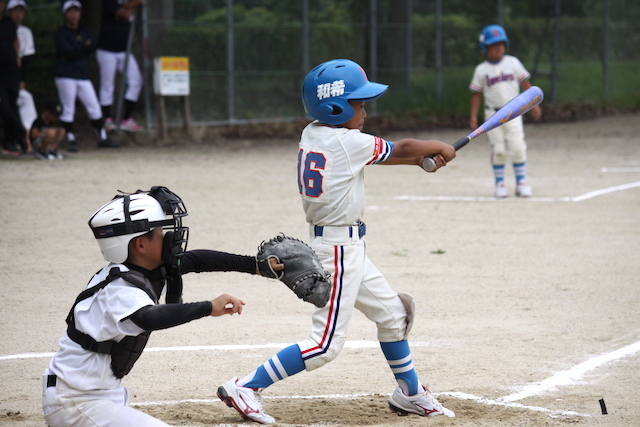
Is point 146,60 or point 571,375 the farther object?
point 146,60

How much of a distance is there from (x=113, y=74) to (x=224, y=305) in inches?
522

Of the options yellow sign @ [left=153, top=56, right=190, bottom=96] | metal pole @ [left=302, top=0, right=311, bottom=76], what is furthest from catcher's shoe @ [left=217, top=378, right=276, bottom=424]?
metal pole @ [left=302, top=0, right=311, bottom=76]

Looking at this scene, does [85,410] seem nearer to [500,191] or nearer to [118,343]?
[118,343]

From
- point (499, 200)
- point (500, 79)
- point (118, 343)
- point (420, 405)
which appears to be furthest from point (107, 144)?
point (118, 343)

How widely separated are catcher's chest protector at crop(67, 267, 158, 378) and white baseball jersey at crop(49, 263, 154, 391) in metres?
0.02

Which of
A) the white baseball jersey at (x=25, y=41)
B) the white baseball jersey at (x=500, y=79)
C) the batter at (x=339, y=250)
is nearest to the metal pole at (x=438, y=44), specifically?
the white baseball jersey at (x=500, y=79)

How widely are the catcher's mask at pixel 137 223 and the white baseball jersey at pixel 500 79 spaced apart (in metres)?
8.49

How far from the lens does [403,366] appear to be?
14.5 feet

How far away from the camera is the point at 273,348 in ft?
17.9

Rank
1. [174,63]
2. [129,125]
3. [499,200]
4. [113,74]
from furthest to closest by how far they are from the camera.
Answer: [129,125]
[174,63]
[113,74]
[499,200]

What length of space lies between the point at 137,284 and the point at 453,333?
2967 mm

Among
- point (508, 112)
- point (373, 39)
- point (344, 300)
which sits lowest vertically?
point (344, 300)

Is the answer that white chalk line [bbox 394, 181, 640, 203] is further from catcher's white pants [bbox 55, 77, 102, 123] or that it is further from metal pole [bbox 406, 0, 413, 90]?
metal pole [bbox 406, 0, 413, 90]

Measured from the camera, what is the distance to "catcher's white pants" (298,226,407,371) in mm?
4219
